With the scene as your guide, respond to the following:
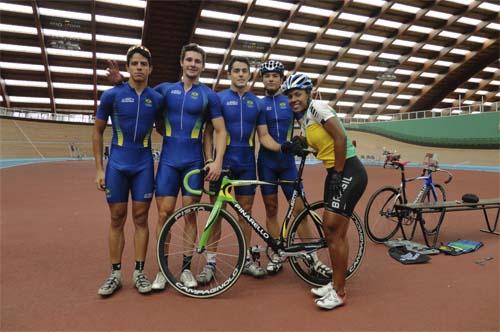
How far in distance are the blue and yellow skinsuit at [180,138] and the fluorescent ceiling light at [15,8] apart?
1146 inches

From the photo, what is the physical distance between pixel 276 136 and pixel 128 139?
1.55 metres

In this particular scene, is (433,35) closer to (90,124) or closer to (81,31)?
(81,31)

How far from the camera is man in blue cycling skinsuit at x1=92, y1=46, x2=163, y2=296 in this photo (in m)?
3.08

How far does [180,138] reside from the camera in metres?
3.24

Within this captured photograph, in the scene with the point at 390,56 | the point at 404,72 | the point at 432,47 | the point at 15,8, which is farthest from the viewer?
the point at 404,72

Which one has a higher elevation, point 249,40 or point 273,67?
point 249,40

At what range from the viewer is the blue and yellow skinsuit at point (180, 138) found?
321 cm

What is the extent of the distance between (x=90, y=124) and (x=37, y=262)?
34364 mm

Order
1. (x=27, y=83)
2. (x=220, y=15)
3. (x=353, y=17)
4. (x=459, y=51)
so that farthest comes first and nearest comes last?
(x=459, y=51)
(x=27, y=83)
(x=353, y=17)
(x=220, y=15)

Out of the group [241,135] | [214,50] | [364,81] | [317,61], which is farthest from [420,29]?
[241,135]

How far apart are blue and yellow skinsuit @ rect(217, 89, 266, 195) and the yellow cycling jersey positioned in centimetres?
73

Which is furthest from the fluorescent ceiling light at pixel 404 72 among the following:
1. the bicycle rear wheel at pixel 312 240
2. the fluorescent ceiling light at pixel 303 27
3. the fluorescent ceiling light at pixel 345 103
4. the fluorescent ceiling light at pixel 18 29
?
the bicycle rear wheel at pixel 312 240

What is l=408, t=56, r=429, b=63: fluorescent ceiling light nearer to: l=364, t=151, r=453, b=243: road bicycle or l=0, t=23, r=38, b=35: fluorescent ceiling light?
l=0, t=23, r=38, b=35: fluorescent ceiling light

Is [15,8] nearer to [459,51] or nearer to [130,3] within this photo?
[130,3]
